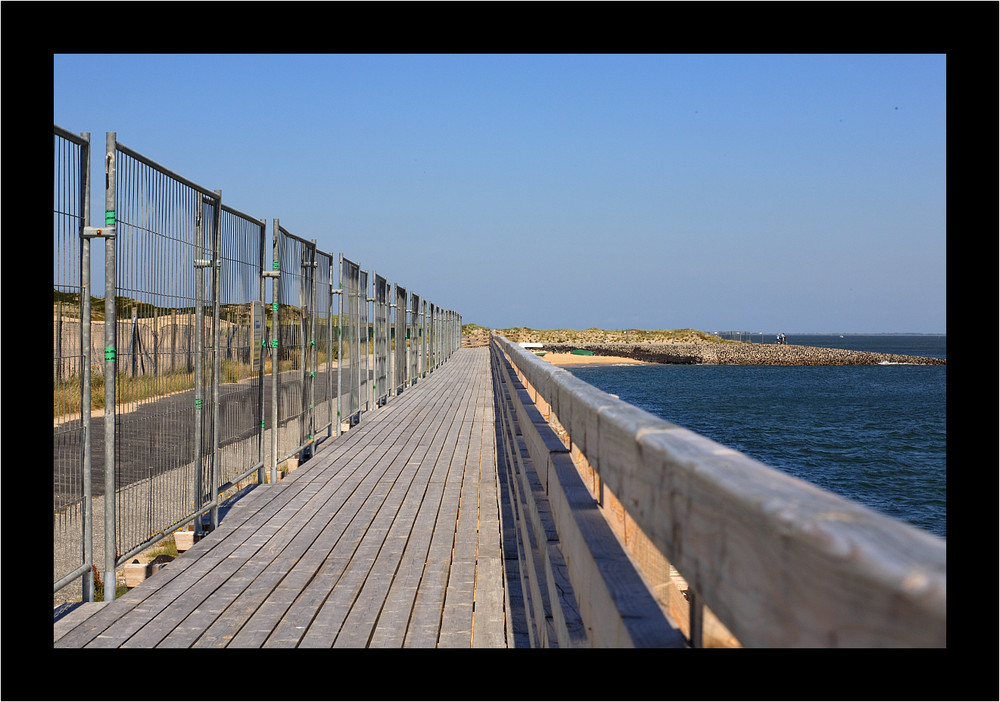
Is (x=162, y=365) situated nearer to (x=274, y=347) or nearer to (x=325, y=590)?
(x=325, y=590)

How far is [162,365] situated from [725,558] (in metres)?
5.73

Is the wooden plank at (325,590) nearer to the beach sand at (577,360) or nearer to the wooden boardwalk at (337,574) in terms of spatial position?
the wooden boardwalk at (337,574)

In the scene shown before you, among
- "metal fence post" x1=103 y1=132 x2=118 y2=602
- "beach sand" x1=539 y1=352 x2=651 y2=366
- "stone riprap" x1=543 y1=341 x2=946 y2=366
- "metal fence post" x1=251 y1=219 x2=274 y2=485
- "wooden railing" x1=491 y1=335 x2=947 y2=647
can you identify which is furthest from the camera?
"stone riprap" x1=543 y1=341 x2=946 y2=366

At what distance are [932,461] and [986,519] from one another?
1341 inches

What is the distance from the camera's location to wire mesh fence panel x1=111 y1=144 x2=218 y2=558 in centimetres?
550

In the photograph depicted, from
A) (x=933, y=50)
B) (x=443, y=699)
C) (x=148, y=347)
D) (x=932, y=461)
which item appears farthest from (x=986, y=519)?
(x=932, y=461)

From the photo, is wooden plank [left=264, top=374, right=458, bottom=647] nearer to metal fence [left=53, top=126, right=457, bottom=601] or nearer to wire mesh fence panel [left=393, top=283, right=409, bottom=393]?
metal fence [left=53, top=126, right=457, bottom=601]

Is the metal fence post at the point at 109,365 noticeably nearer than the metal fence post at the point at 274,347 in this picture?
Yes

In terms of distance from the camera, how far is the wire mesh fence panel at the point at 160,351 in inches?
217

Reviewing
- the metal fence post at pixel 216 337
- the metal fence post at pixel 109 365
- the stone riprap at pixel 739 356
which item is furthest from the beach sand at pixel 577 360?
the metal fence post at pixel 109 365

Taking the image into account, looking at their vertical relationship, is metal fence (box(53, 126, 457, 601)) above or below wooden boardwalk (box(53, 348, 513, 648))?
above

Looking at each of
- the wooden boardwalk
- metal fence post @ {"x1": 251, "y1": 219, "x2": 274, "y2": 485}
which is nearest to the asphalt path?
the wooden boardwalk

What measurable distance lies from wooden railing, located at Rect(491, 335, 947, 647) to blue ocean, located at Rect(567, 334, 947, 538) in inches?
88.6

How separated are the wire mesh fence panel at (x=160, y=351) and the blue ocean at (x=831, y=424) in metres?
4.86
